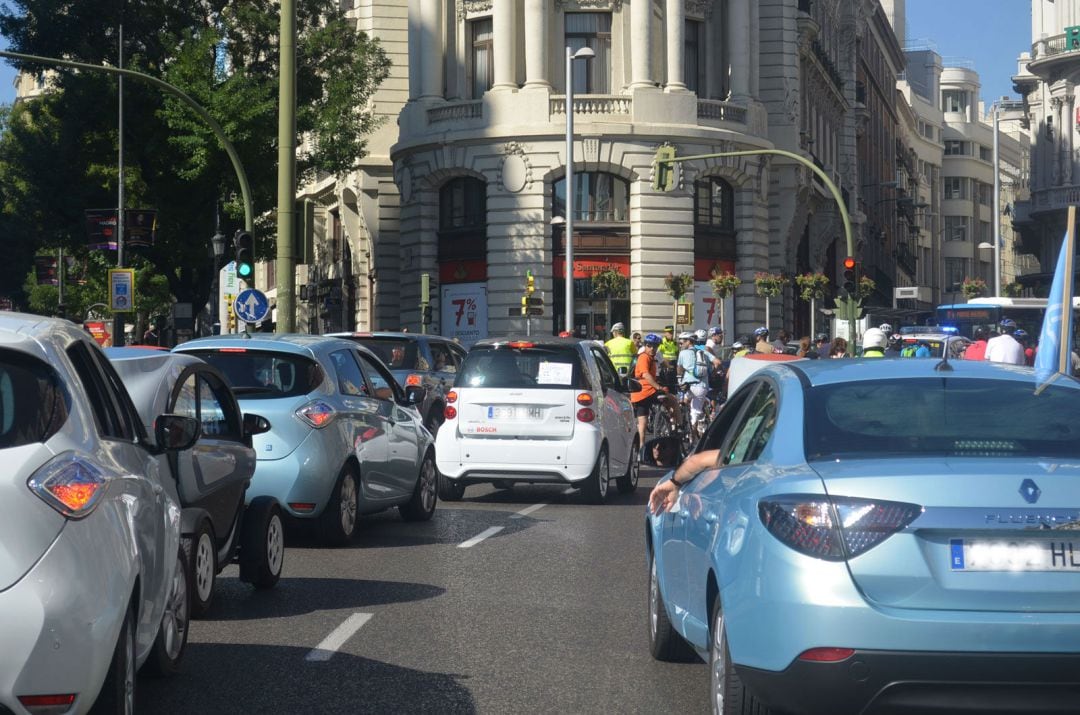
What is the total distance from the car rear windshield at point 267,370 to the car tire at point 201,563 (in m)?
3.78

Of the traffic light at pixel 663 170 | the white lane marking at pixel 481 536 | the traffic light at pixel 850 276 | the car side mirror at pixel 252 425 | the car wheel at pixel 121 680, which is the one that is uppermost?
the traffic light at pixel 663 170

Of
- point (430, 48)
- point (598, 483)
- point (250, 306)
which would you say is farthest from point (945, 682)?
point (430, 48)

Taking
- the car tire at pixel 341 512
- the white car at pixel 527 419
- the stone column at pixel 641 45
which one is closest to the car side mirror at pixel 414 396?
the car tire at pixel 341 512

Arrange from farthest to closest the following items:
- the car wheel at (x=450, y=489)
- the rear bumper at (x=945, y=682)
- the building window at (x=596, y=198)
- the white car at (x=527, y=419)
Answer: the building window at (x=596, y=198), the car wheel at (x=450, y=489), the white car at (x=527, y=419), the rear bumper at (x=945, y=682)

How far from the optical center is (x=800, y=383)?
20.7 ft

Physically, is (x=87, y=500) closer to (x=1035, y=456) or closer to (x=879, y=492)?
(x=879, y=492)

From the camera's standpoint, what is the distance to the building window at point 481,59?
5178 cm

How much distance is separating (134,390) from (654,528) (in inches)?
101

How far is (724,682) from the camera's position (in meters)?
5.95

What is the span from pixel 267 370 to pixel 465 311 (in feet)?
127

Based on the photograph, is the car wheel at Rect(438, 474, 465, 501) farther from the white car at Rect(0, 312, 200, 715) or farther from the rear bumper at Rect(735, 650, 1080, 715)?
the rear bumper at Rect(735, 650, 1080, 715)

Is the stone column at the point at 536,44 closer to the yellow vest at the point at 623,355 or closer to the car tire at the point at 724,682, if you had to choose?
the yellow vest at the point at 623,355

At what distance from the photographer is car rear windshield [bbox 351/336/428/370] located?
78.7ft

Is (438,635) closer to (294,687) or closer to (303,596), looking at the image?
(294,687)
